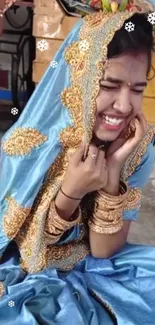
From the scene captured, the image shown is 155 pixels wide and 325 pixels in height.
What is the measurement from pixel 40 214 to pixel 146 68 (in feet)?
1.01

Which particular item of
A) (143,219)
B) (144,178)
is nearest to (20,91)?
(143,219)

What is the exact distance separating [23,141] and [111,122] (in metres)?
0.19

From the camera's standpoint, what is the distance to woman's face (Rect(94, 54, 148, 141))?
2.87ft

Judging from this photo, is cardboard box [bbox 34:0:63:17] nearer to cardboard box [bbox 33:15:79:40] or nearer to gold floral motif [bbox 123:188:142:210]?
cardboard box [bbox 33:15:79:40]

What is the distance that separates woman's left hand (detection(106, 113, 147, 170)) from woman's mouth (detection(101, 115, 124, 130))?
42 mm

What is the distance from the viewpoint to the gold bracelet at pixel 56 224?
93 cm

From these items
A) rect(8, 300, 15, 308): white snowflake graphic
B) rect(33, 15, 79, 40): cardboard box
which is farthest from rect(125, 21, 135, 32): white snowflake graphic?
rect(33, 15, 79, 40): cardboard box

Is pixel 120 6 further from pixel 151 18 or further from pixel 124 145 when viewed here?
pixel 124 145

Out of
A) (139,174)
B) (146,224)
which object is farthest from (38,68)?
(139,174)

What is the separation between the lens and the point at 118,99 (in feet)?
2.88

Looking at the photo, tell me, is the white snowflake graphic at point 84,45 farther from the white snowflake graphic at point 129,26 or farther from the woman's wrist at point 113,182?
the woman's wrist at point 113,182

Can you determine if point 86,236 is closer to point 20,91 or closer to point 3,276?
point 3,276

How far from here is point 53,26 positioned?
230 centimetres

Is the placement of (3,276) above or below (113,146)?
below
